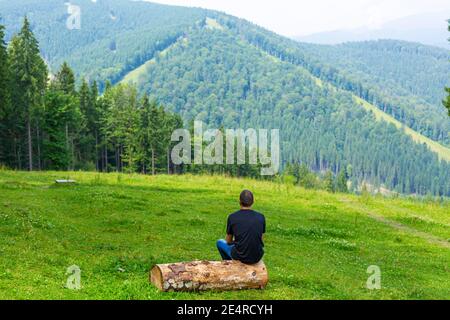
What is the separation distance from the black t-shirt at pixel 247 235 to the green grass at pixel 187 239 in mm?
1048

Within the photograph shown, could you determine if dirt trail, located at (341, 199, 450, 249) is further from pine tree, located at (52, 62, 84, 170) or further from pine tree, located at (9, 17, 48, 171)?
pine tree, located at (52, 62, 84, 170)

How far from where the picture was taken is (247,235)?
13.9 metres

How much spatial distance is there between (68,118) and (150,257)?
207ft

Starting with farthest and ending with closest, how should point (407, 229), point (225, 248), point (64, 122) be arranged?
point (64, 122) < point (407, 229) < point (225, 248)

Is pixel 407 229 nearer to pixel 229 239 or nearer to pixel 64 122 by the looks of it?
pixel 229 239

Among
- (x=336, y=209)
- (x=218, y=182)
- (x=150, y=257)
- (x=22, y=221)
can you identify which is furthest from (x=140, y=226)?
(x=218, y=182)

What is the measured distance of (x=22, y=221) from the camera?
21344mm

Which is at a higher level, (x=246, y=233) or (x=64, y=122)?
(x=64, y=122)

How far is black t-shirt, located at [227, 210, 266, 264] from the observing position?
13.9 meters

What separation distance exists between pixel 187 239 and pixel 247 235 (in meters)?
7.95

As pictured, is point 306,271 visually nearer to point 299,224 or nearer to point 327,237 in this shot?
point 327,237

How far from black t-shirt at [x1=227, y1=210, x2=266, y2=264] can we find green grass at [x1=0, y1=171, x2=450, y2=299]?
3.44ft

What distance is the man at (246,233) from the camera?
13.9 m

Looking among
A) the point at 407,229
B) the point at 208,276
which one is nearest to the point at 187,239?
the point at 208,276
